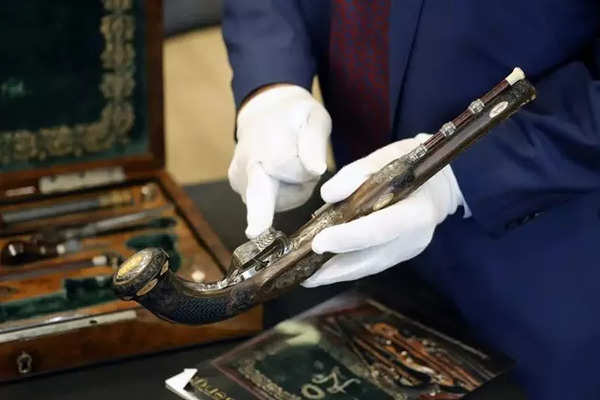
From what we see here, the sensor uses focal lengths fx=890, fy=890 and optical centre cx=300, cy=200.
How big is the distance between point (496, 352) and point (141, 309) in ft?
1.22

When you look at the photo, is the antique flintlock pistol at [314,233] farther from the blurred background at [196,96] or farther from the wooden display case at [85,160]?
the blurred background at [196,96]

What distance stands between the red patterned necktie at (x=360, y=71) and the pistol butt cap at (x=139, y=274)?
1.20 ft

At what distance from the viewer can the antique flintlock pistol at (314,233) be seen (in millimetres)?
765

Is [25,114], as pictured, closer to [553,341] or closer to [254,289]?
[254,289]

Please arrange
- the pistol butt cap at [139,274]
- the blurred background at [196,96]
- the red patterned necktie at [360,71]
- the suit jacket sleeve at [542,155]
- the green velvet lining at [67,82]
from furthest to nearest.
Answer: the blurred background at [196,96] → the green velvet lining at [67,82] → the red patterned necktie at [360,71] → the suit jacket sleeve at [542,155] → the pistol butt cap at [139,274]

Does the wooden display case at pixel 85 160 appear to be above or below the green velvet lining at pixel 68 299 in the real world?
above

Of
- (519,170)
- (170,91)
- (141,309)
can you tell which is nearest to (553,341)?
(519,170)

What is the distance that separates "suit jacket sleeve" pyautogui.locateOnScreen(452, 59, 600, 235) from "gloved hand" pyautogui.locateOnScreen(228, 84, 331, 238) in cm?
15

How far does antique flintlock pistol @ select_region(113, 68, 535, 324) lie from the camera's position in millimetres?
765

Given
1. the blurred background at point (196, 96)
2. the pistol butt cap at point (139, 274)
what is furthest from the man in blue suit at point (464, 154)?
the blurred background at point (196, 96)

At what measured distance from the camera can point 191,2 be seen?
2.74m

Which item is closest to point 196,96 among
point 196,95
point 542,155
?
point 196,95

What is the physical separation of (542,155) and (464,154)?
0.07 meters

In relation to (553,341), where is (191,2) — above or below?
above
